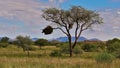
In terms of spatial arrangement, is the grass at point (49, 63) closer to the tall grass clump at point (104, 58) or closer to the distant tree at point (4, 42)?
the tall grass clump at point (104, 58)

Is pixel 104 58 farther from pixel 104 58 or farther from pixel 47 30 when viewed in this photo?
pixel 47 30

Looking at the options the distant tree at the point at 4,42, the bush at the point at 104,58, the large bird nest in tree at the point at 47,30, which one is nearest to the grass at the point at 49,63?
the bush at the point at 104,58

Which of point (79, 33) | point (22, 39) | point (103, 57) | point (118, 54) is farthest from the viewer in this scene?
point (22, 39)

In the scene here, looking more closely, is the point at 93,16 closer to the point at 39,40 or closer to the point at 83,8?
the point at 83,8

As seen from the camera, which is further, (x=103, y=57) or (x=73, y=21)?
(x=73, y=21)

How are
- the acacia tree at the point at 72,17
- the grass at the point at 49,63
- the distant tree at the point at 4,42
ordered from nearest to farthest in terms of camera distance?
the grass at the point at 49,63 < the acacia tree at the point at 72,17 < the distant tree at the point at 4,42

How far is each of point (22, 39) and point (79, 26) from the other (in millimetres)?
17443

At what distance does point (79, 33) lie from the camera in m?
52.5

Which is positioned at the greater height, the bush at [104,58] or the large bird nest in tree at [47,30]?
the large bird nest in tree at [47,30]

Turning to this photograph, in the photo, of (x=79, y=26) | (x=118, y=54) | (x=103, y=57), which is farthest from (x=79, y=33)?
(x=103, y=57)

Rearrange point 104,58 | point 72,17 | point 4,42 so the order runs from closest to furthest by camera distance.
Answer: point 104,58 → point 72,17 → point 4,42

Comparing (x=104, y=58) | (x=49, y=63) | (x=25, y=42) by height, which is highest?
(x=25, y=42)

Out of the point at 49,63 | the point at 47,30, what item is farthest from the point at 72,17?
the point at 49,63

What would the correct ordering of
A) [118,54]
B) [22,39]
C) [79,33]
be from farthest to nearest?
[22,39], [79,33], [118,54]
